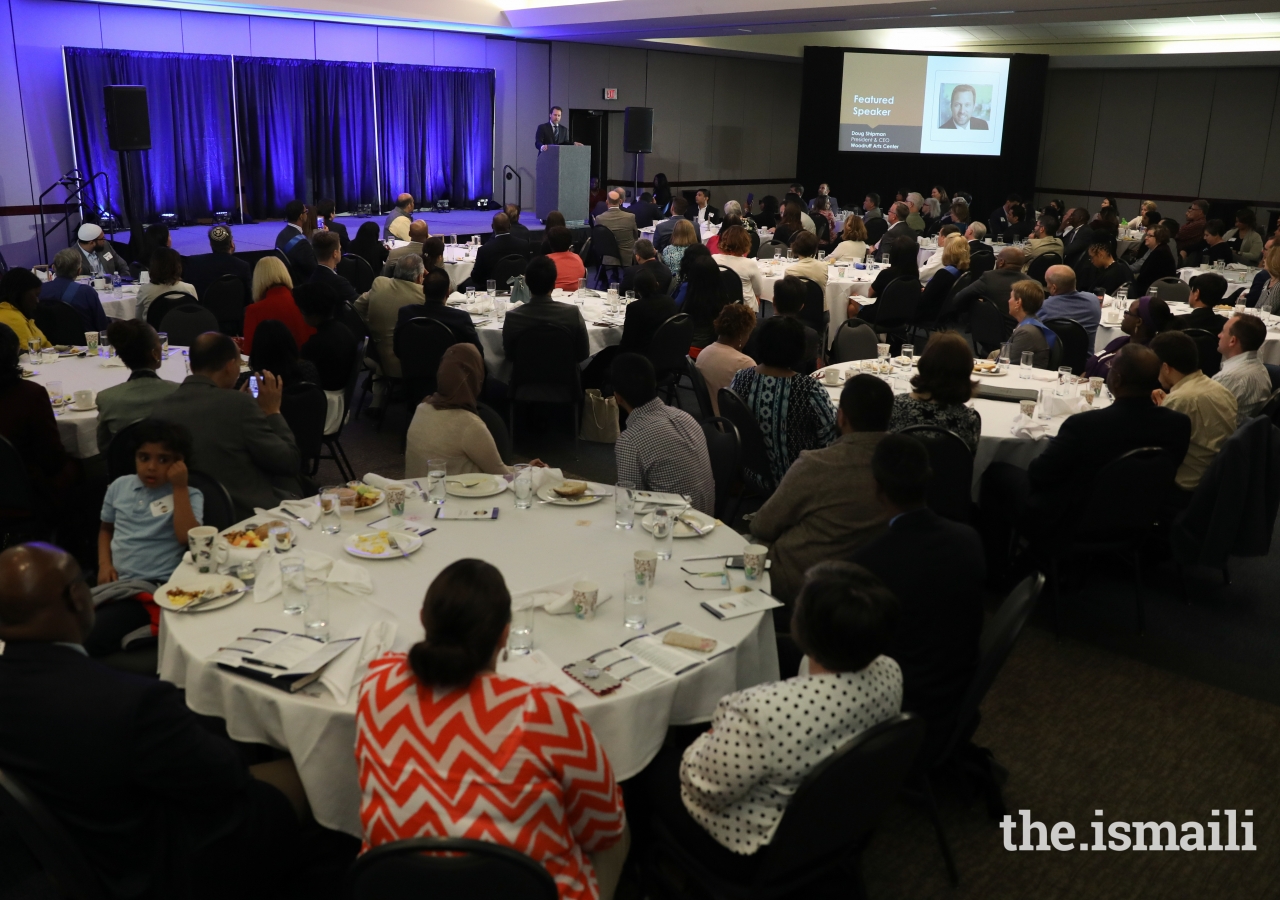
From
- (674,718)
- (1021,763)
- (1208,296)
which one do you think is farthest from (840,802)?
(1208,296)

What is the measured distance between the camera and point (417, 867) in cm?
186

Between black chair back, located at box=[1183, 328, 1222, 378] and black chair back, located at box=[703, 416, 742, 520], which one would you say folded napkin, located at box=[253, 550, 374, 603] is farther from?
black chair back, located at box=[1183, 328, 1222, 378]

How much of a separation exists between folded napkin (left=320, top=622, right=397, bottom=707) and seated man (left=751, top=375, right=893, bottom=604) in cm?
132

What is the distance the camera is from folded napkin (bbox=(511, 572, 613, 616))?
2.95 meters

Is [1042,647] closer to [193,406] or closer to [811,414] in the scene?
[811,414]

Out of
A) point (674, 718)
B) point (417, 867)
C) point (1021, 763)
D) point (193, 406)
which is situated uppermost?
point (193, 406)

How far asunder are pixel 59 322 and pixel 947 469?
5.68 metres

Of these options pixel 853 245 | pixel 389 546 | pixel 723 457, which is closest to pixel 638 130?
pixel 853 245

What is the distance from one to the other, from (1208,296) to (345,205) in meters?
12.5

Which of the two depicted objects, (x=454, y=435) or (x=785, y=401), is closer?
(x=454, y=435)

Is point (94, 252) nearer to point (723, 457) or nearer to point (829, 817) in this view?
→ point (723, 457)

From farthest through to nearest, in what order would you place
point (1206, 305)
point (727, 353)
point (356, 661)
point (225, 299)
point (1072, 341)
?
point (225, 299), point (1206, 305), point (1072, 341), point (727, 353), point (356, 661)

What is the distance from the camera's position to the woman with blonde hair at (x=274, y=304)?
20.8ft

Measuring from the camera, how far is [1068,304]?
23.8 feet
